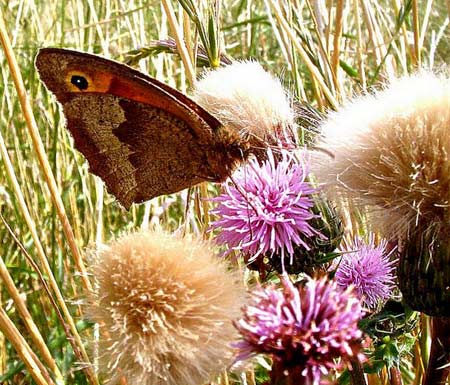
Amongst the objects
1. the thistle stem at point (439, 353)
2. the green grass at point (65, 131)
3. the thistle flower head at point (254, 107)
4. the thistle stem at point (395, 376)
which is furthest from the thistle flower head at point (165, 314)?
the green grass at point (65, 131)

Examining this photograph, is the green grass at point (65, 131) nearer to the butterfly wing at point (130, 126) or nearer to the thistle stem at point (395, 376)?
the butterfly wing at point (130, 126)

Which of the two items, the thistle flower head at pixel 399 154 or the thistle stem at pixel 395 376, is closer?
the thistle flower head at pixel 399 154

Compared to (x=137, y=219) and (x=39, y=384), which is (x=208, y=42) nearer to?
(x=39, y=384)

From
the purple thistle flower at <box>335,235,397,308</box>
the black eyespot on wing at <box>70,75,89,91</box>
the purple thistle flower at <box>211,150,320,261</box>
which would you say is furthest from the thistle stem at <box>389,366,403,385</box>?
the black eyespot on wing at <box>70,75,89,91</box>

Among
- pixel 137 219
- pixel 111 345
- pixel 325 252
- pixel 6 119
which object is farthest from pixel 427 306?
pixel 6 119

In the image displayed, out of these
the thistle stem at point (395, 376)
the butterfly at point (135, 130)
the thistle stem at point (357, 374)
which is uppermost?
the butterfly at point (135, 130)

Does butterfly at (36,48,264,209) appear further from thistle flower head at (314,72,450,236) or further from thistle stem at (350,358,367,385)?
thistle stem at (350,358,367,385)
